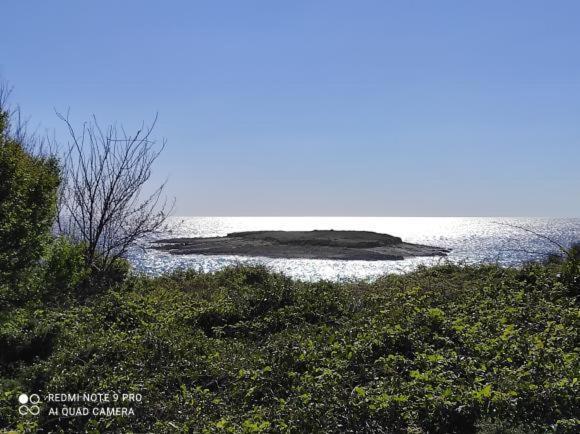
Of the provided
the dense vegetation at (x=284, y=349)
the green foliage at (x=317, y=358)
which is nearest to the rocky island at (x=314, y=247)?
the dense vegetation at (x=284, y=349)

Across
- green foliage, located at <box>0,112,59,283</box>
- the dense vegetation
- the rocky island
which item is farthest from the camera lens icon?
the rocky island

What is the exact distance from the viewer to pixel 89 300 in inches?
436

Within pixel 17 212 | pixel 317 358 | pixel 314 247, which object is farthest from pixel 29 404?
pixel 314 247

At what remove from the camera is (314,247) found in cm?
4831

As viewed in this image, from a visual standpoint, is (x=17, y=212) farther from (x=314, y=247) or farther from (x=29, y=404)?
(x=314, y=247)

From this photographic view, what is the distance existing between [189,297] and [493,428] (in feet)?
28.1

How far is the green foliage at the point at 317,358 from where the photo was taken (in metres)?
4.73

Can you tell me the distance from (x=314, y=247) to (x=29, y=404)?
42.8m

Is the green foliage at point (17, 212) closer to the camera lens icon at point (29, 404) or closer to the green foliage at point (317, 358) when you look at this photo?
the green foliage at point (317, 358)

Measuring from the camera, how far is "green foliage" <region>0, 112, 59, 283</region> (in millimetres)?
7734

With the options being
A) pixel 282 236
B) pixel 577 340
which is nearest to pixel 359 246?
pixel 282 236

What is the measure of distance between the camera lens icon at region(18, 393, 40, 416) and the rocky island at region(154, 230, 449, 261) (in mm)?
35738

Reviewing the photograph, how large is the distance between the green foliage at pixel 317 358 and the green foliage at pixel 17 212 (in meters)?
1.13

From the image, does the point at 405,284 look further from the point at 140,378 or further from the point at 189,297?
the point at 140,378
